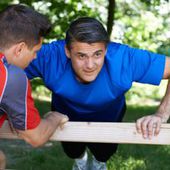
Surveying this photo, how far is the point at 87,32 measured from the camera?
2631mm

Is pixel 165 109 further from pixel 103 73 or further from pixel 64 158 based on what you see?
pixel 64 158

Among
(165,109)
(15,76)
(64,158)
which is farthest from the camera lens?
(64,158)

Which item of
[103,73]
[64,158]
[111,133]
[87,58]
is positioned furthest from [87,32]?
[64,158]

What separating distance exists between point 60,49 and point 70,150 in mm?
942

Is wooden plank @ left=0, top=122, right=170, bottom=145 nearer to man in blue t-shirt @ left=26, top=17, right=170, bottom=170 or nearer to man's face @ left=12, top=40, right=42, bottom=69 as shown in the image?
man's face @ left=12, top=40, right=42, bottom=69

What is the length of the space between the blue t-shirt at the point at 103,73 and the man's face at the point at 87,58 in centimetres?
15

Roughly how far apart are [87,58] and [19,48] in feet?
1.73

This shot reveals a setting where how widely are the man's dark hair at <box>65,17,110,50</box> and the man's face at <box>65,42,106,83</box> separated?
0.03m

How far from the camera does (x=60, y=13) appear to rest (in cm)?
809

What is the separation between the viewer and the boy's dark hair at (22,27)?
2287 mm

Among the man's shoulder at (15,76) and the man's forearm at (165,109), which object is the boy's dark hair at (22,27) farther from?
the man's forearm at (165,109)

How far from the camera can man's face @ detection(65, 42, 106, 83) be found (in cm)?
266

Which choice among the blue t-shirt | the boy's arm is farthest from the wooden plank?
the blue t-shirt

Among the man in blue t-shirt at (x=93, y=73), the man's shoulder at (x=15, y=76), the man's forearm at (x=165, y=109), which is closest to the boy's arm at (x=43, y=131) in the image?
the man's shoulder at (x=15, y=76)
